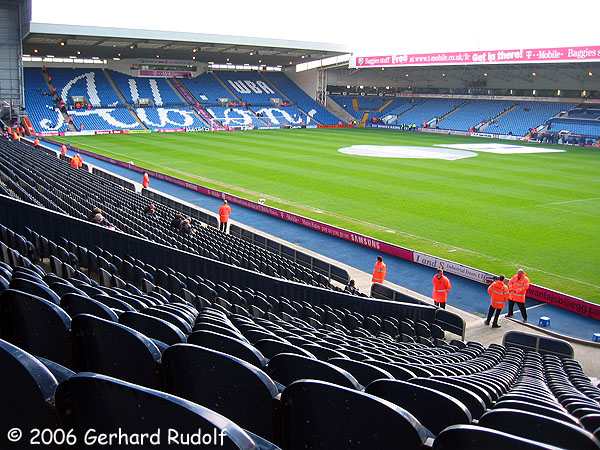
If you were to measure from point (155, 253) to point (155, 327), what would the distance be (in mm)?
8992

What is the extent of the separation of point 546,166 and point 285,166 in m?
17.8

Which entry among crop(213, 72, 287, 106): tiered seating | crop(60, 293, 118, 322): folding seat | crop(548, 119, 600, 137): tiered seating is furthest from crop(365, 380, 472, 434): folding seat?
crop(213, 72, 287, 106): tiered seating

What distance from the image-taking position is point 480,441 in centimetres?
198

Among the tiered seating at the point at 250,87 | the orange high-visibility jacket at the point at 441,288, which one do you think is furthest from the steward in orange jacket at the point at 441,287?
the tiered seating at the point at 250,87

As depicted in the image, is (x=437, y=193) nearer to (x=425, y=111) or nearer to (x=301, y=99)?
(x=425, y=111)

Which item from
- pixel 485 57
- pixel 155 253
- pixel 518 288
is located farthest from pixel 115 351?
pixel 485 57

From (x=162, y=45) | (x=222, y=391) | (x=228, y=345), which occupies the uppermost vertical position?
(x=162, y=45)

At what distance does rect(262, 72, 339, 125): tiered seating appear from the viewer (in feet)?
259

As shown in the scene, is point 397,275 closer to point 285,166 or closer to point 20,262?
point 20,262

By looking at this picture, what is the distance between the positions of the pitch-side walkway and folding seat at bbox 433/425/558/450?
523 inches

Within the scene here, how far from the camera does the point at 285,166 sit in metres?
39.3

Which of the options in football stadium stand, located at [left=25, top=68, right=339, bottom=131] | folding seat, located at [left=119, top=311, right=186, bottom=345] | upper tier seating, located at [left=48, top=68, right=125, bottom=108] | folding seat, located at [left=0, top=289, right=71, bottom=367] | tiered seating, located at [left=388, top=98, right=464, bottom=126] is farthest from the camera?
tiered seating, located at [left=388, top=98, right=464, bottom=126]

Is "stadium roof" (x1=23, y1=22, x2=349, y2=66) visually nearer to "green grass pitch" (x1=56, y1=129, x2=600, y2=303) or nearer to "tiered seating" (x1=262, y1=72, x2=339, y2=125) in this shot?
"tiered seating" (x1=262, y1=72, x2=339, y2=125)

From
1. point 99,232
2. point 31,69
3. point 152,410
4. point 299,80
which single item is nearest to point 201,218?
A: point 99,232
